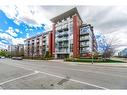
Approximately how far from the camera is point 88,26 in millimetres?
55469

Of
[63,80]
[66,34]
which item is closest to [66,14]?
[66,34]

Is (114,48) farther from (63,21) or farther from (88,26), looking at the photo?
(63,21)

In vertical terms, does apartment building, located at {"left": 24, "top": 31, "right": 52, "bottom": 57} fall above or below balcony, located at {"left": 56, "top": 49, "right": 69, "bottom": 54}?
above

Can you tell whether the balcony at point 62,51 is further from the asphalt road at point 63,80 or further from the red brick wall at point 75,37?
the asphalt road at point 63,80

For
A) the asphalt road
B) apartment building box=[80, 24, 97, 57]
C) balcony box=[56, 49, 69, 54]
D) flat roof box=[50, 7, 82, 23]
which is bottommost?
the asphalt road

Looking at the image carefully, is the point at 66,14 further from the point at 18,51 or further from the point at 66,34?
the point at 18,51

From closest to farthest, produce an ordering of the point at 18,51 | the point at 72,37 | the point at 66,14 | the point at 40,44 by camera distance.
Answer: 1. the point at 72,37
2. the point at 66,14
3. the point at 40,44
4. the point at 18,51

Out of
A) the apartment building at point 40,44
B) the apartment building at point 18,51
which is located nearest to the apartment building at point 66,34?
the apartment building at point 40,44

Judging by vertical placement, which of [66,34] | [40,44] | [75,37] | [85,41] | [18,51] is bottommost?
[18,51]

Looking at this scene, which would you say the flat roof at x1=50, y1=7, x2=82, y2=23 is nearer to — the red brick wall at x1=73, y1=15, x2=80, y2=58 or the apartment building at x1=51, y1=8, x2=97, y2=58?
the apartment building at x1=51, y1=8, x2=97, y2=58

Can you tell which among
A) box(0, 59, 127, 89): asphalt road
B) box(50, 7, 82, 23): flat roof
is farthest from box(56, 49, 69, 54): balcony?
box(0, 59, 127, 89): asphalt road

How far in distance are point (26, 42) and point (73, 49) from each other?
163 feet
